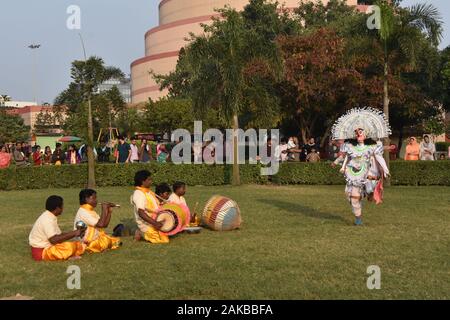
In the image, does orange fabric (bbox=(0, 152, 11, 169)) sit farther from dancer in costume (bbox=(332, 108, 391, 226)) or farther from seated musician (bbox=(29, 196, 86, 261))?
dancer in costume (bbox=(332, 108, 391, 226))

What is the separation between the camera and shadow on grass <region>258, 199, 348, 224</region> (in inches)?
439

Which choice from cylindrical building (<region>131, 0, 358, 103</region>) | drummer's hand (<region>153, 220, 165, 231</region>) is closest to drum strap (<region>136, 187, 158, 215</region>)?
drummer's hand (<region>153, 220, 165, 231</region>)

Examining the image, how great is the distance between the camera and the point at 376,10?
18.7 m

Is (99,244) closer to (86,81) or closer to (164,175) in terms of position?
(164,175)

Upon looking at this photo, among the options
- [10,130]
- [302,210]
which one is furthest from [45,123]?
[302,210]

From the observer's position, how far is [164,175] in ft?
66.1

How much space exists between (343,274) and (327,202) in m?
7.57

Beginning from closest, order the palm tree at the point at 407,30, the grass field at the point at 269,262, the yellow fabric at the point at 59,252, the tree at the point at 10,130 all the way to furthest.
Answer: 1. the grass field at the point at 269,262
2. the yellow fabric at the point at 59,252
3. the palm tree at the point at 407,30
4. the tree at the point at 10,130

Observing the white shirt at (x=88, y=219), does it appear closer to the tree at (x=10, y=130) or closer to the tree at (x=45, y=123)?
the tree at (x=10, y=130)

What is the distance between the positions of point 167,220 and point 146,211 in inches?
14.3

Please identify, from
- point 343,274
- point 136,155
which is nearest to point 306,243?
point 343,274

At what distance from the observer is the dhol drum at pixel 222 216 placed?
9625 millimetres

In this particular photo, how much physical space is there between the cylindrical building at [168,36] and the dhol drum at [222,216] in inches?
2334

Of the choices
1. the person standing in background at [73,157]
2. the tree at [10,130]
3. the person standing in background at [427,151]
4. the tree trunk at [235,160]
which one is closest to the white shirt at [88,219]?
the tree trunk at [235,160]
